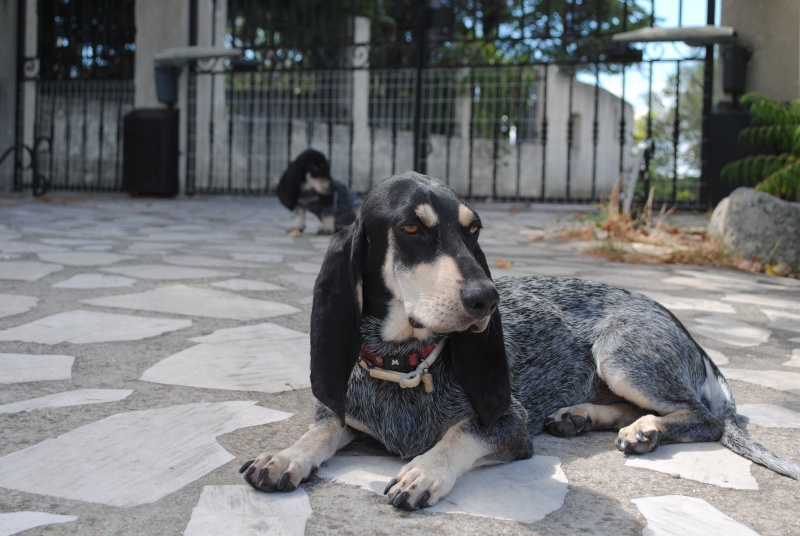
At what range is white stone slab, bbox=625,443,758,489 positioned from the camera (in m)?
2.43

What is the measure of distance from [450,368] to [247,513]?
0.78 metres

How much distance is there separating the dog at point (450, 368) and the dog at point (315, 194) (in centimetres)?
556

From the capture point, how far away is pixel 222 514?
2061 millimetres

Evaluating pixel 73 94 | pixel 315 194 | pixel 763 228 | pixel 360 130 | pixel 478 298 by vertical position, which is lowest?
pixel 478 298

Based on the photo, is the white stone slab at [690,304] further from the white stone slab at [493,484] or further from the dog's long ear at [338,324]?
the dog's long ear at [338,324]

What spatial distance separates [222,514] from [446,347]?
2.79ft

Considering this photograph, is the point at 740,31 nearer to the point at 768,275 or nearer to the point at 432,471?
the point at 768,275

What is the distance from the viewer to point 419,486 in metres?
2.15

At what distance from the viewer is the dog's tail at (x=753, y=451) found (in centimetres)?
246

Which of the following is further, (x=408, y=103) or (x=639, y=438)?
(x=408, y=103)

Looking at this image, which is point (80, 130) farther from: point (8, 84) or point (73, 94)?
point (8, 84)

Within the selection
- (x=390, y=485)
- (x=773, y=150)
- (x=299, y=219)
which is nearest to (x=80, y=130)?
(x=299, y=219)

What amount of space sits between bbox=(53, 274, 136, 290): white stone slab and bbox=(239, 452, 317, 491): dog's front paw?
3.03m

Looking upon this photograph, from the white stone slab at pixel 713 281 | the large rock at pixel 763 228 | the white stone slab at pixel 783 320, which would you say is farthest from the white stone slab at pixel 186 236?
the white stone slab at pixel 783 320
